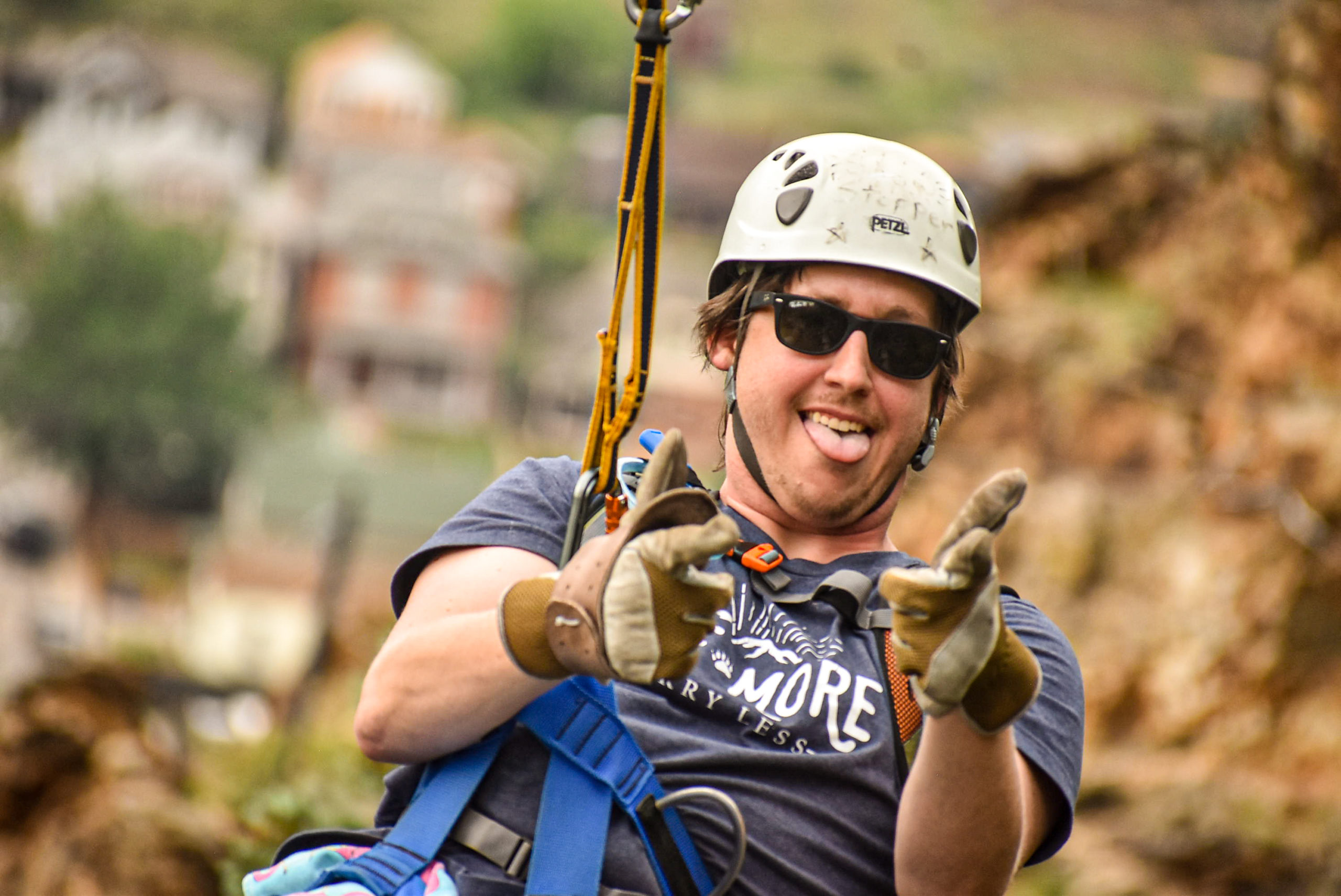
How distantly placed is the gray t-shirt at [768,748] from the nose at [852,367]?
47 cm

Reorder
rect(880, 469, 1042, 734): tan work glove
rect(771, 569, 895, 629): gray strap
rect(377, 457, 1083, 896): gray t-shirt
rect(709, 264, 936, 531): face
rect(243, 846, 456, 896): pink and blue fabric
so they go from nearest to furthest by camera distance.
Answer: rect(880, 469, 1042, 734): tan work glove, rect(243, 846, 456, 896): pink and blue fabric, rect(377, 457, 1083, 896): gray t-shirt, rect(771, 569, 895, 629): gray strap, rect(709, 264, 936, 531): face

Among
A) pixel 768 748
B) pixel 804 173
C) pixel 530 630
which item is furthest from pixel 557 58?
pixel 530 630

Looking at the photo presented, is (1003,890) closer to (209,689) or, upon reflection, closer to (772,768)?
(772,768)

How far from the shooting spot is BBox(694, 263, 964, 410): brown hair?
8.98 feet

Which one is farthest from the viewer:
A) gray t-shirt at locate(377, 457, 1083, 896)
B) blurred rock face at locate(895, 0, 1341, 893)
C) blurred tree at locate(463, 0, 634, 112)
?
blurred tree at locate(463, 0, 634, 112)

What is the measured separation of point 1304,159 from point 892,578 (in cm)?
722

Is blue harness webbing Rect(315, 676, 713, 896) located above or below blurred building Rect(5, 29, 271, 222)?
below

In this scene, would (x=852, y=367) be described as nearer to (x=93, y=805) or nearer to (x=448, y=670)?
(x=448, y=670)

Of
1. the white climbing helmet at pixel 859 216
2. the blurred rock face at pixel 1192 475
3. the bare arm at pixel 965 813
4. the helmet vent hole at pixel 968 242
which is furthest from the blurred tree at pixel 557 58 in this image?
the bare arm at pixel 965 813

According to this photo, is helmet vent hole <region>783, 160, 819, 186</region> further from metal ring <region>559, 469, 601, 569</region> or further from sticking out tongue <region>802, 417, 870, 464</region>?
metal ring <region>559, 469, 601, 569</region>

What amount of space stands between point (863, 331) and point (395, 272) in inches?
1928

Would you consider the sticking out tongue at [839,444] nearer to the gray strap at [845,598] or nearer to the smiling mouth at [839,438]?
the smiling mouth at [839,438]

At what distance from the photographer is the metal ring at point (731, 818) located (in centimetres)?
222

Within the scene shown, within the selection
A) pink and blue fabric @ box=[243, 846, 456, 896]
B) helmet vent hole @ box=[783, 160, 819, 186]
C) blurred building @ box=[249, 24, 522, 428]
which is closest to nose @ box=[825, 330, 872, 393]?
helmet vent hole @ box=[783, 160, 819, 186]
